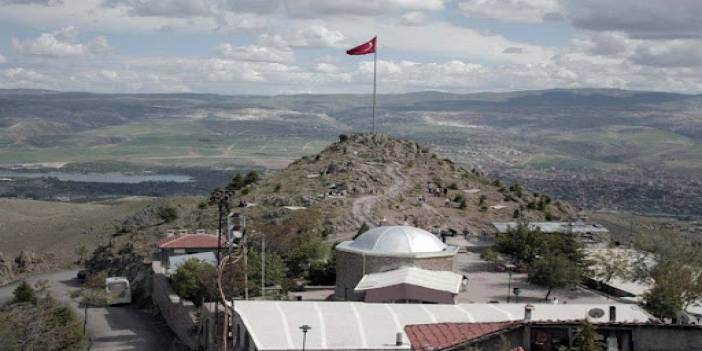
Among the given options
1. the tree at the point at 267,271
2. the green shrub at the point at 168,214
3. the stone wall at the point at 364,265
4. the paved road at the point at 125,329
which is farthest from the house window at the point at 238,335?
the green shrub at the point at 168,214

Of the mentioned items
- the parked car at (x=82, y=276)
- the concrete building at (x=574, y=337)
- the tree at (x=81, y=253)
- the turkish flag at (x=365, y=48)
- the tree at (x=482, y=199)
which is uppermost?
the turkish flag at (x=365, y=48)

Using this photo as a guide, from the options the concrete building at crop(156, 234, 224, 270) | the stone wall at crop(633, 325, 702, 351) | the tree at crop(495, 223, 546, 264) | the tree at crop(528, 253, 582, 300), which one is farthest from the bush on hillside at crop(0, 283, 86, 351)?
the stone wall at crop(633, 325, 702, 351)

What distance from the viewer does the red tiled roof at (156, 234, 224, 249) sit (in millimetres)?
70750

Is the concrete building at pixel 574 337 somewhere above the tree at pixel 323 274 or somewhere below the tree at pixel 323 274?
above

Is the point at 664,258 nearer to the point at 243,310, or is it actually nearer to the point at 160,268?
the point at 243,310

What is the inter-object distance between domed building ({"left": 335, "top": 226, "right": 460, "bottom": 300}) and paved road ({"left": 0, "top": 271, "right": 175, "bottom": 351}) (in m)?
11.3

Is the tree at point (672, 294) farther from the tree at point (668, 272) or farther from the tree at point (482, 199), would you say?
the tree at point (482, 199)

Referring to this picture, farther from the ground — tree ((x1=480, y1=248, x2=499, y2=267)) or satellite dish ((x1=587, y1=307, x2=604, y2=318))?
satellite dish ((x1=587, y1=307, x2=604, y2=318))

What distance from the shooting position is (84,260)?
100 m

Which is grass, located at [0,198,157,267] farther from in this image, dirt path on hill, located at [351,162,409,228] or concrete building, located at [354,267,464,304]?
concrete building, located at [354,267,464,304]

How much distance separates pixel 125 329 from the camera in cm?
5891

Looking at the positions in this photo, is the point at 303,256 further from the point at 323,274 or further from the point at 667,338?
the point at 667,338

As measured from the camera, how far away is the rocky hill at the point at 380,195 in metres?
82.4

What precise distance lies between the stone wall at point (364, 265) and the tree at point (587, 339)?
832 inches
